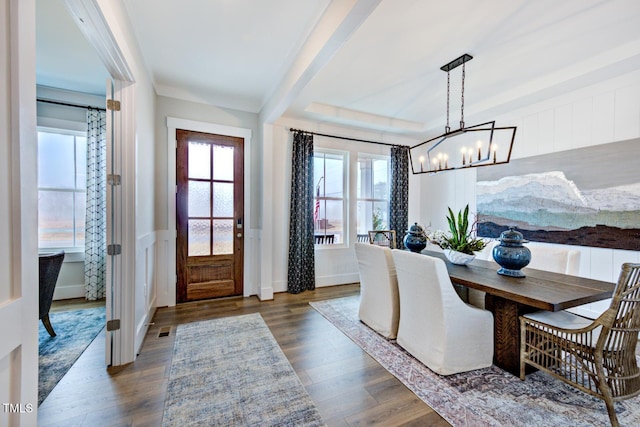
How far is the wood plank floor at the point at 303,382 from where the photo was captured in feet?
5.27

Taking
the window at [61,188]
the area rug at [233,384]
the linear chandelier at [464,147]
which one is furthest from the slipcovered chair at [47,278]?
the linear chandelier at [464,147]

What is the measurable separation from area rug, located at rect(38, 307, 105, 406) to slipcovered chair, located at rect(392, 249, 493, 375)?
2.73 m

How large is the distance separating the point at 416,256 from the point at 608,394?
1282mm

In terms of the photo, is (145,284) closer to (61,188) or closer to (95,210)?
(95,210)

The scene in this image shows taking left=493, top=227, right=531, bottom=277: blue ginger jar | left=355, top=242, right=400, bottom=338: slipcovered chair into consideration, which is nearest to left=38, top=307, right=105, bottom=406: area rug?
left=355, top=242, right=400, bottom=338: slipcovered chair

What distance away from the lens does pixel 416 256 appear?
6.84 ft

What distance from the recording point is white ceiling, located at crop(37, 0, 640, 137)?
2.02 m

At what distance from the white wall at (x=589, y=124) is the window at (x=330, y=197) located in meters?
2.23

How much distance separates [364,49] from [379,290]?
2378 millimetres

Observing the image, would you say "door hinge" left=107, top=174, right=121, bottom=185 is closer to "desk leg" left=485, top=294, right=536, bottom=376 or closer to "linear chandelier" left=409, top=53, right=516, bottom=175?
"linear chandelier" left=409, top=53, right=516, bottom=175

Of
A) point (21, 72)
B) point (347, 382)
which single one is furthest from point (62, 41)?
point (347, 382)

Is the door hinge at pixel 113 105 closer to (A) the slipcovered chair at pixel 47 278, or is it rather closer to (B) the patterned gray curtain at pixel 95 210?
(A) the slipcovered chair at pixel 47 278

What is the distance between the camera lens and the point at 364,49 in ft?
8.23

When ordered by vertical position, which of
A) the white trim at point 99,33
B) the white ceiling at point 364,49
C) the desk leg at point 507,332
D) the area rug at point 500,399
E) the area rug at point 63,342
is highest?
the white ceiling at point 364,49
